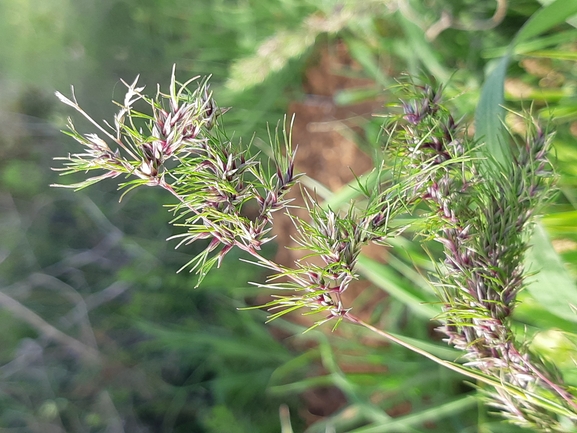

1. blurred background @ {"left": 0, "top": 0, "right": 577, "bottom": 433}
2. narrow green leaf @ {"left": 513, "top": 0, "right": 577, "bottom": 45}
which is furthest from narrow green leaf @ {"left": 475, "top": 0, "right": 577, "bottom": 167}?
blurred background @ {"left": 0, "top": 0, "right": 577, "bottom": 433}

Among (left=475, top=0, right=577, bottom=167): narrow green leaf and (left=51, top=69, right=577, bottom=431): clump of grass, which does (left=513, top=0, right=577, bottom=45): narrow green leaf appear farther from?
(left=51, top=69, right=577, bottom=431): clump of grass

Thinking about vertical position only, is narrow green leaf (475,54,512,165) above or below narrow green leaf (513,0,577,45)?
below

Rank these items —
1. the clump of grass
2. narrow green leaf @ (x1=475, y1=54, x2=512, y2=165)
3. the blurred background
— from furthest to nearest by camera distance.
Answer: the blurred background < narrow green leaf @ (x1=475, y1=54, x2=512, y2=165) < the clump of grass

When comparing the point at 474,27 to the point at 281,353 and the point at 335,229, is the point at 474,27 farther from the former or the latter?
the point at 281,353

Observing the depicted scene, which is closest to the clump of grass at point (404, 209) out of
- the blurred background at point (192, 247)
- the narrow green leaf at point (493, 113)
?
the narrow green leaf at point (493, 113)

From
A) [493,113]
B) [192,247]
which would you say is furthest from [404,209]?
[192,247]

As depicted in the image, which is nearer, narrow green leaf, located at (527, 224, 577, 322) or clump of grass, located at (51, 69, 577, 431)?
clump of grass, located at (51, 69, 577, 431)

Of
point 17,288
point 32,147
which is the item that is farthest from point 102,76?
point 17,288

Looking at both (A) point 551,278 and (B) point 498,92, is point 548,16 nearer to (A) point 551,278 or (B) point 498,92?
(B) point 498,92
